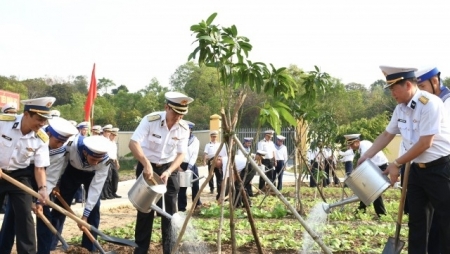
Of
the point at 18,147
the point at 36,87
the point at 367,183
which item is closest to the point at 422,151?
the point at 367,183

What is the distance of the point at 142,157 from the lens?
516 cm

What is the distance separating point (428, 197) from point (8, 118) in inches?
151

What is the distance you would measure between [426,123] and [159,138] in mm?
2634

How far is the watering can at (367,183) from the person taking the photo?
14.9 ft

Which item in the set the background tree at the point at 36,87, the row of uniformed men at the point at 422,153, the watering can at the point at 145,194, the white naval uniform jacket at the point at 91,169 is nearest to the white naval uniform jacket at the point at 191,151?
the white naval uniform jacket at the point at 91,169

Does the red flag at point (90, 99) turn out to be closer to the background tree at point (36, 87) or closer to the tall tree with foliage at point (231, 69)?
the tall tree with foliage at point (231, 69)

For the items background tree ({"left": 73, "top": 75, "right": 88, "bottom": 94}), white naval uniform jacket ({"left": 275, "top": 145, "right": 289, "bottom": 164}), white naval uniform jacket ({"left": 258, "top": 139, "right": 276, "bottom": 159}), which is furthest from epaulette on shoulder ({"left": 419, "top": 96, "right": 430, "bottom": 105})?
background tree ({"left": 73, "top": 75, "right": 88, "bottom": 94})

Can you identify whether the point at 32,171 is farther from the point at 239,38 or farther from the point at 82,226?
the point at 239,38

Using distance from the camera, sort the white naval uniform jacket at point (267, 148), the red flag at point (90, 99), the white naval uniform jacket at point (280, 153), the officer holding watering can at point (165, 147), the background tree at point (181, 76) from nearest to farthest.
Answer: the officer holding watering can at point (165, 147) → the red flag at point (90, 99) → the white naval uniform jacket at point (267, 148) → the white naval uniform jacket at point (280, 153) → the background tree at point (181, 76)

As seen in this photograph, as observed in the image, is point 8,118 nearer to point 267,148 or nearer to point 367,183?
point 367,183

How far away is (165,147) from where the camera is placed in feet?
18.5

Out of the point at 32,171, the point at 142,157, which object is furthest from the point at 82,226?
the point at 142,157

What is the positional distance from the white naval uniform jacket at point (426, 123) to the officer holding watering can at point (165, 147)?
6.81 feet

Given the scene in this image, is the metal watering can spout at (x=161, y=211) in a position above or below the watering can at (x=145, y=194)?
below
